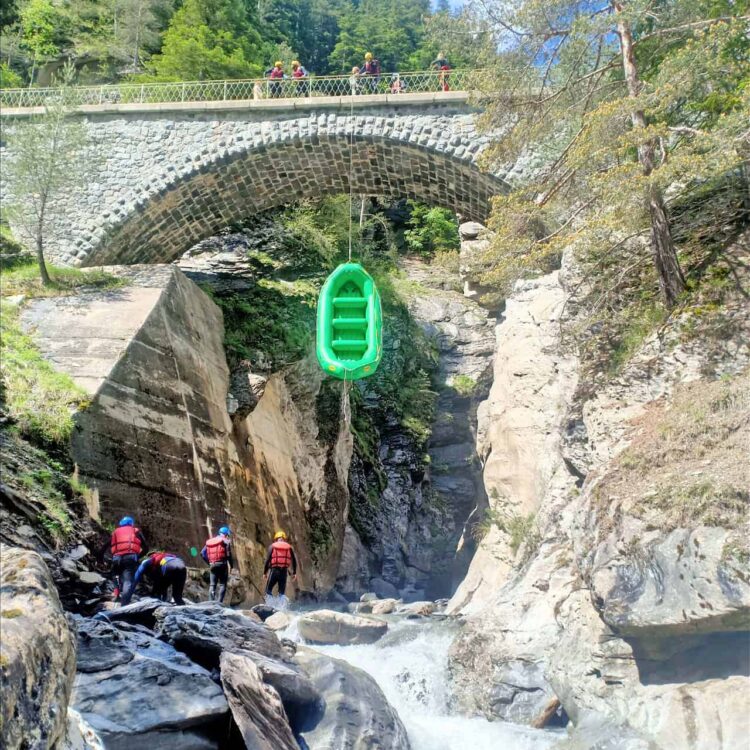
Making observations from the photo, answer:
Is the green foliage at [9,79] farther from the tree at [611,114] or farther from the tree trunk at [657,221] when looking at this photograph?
the tree trunk at [657,221]

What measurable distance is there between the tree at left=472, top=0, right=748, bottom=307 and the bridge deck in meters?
3.44

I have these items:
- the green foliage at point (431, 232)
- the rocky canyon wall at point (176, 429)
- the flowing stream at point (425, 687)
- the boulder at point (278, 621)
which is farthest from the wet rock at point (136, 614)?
the green foliage at point (431, 232)

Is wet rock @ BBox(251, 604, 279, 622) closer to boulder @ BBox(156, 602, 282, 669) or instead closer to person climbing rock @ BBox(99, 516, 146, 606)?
person climbing rock @ BBox(99, 516, 146, 606)

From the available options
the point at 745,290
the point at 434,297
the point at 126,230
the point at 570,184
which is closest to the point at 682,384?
the point at 745,290

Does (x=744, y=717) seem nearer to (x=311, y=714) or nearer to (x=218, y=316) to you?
(x=311, y=714)

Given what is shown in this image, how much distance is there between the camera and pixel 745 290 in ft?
33.2

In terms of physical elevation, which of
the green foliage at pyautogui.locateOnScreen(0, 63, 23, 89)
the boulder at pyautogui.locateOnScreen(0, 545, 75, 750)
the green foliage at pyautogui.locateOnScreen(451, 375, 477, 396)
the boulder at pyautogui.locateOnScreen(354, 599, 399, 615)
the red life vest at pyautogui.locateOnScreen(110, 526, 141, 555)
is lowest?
the boulder at pyautogui.locateOnScreen(354, 599, 399, 615)

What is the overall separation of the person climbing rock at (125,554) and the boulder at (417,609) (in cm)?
643

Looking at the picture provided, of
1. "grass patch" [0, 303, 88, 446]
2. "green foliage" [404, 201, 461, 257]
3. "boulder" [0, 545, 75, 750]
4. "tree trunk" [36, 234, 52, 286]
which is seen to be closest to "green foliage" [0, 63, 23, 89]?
"tree trunk" [36, 234, 52, 286]

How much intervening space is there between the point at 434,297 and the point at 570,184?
12.9 meters

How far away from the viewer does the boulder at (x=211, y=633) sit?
7383 mm

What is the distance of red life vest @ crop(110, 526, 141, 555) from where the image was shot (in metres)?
9.63

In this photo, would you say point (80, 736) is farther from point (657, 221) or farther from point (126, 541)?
point (657, 221)

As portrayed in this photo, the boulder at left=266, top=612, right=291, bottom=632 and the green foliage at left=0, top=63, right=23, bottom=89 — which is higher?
the green foliage at left=0, top=63, right=23, bottom=89
